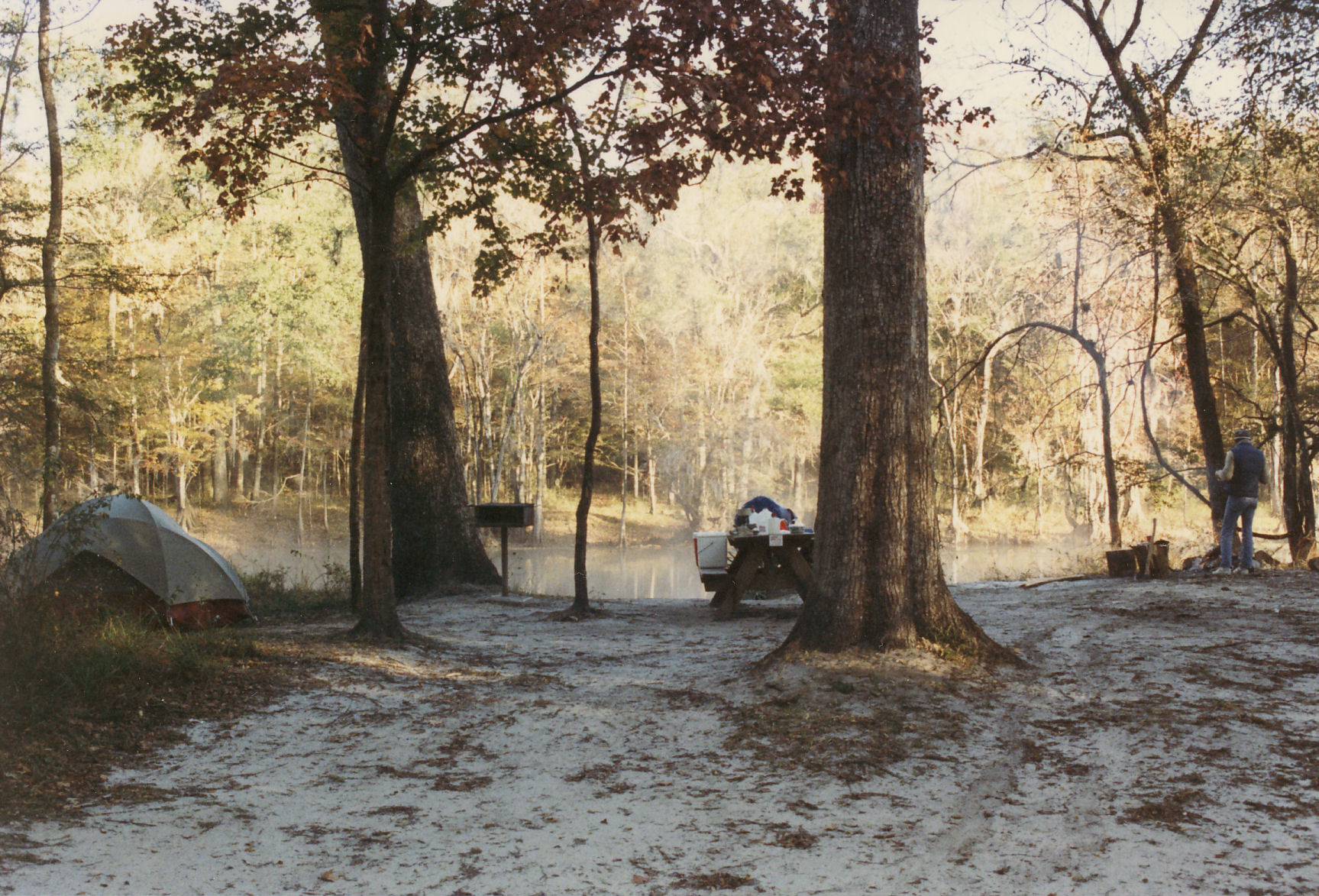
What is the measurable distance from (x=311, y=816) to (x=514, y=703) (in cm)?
237

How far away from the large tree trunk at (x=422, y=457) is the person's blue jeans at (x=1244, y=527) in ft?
30.9

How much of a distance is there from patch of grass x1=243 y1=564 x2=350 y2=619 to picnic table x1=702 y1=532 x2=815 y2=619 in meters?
5.15

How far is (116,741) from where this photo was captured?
6.12 m

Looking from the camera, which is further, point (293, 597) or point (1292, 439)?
point (1292, 439)

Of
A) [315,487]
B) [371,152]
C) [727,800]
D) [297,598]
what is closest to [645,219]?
[315,487]

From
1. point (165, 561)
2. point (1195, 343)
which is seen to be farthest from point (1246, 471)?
point (165, 561)

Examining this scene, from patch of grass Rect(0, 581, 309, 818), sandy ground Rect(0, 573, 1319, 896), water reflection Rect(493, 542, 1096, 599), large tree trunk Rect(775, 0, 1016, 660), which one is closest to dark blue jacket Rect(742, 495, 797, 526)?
sandy ground Rect(0, 573, 1319, 896)

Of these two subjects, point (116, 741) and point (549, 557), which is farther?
point (549, 557)

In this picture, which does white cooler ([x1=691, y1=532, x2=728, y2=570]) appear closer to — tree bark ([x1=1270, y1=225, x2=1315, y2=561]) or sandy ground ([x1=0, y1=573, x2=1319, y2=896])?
sandy ground ([x1=0, y1=573, x2=1319, y2=896])

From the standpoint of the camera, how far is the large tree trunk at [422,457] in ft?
45.7

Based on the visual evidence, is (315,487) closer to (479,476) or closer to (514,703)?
(479,476)

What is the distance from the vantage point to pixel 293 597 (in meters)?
14.3

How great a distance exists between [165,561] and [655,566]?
2574 cm

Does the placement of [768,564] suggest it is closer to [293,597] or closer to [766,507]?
[766,507]
